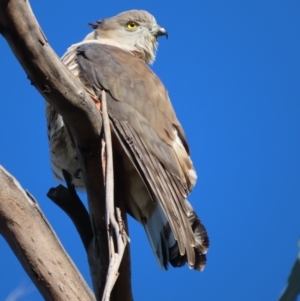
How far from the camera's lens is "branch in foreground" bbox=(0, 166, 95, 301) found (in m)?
2.13

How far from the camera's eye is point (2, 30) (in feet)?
6.57

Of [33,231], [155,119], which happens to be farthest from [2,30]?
[155,119]

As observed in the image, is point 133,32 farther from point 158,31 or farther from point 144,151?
point 144,151

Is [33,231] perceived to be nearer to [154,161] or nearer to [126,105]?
[154,161]

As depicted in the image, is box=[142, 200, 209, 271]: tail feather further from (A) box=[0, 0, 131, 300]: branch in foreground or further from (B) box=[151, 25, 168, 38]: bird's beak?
(B) box=[151, 25, 168, 38]: bird's beak

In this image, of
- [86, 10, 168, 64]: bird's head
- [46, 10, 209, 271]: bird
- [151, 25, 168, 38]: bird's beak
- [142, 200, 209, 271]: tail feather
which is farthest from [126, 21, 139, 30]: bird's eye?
[142, 200, 209, 271]: tail feather

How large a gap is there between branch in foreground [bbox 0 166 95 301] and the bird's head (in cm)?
278

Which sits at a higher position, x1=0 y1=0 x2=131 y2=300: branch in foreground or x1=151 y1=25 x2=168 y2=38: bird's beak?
x1=151 y1=25 x2=168 y2=38: bird's beak

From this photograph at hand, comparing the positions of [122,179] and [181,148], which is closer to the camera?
[122,179]

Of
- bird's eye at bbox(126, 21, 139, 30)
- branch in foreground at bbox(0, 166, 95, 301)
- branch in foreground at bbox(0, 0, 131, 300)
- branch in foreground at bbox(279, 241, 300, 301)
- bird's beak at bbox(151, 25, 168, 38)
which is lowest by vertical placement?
branch in foreground at bbox(279, 241, 300, 301)

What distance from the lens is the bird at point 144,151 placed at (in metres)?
2.70

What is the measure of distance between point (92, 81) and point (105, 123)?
45.7 inches

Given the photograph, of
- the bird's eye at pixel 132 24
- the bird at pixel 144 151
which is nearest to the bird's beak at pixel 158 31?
the bird's eye at pixel 132 24

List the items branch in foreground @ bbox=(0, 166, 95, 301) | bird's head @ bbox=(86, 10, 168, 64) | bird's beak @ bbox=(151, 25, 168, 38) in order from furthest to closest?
bird's beak @ bbox=(151, 25, 168, 38)
bird's head @ bbox=(86, 10, 168, 64)
branch in foreground @ bbox=(0, 166, 95, 301)
